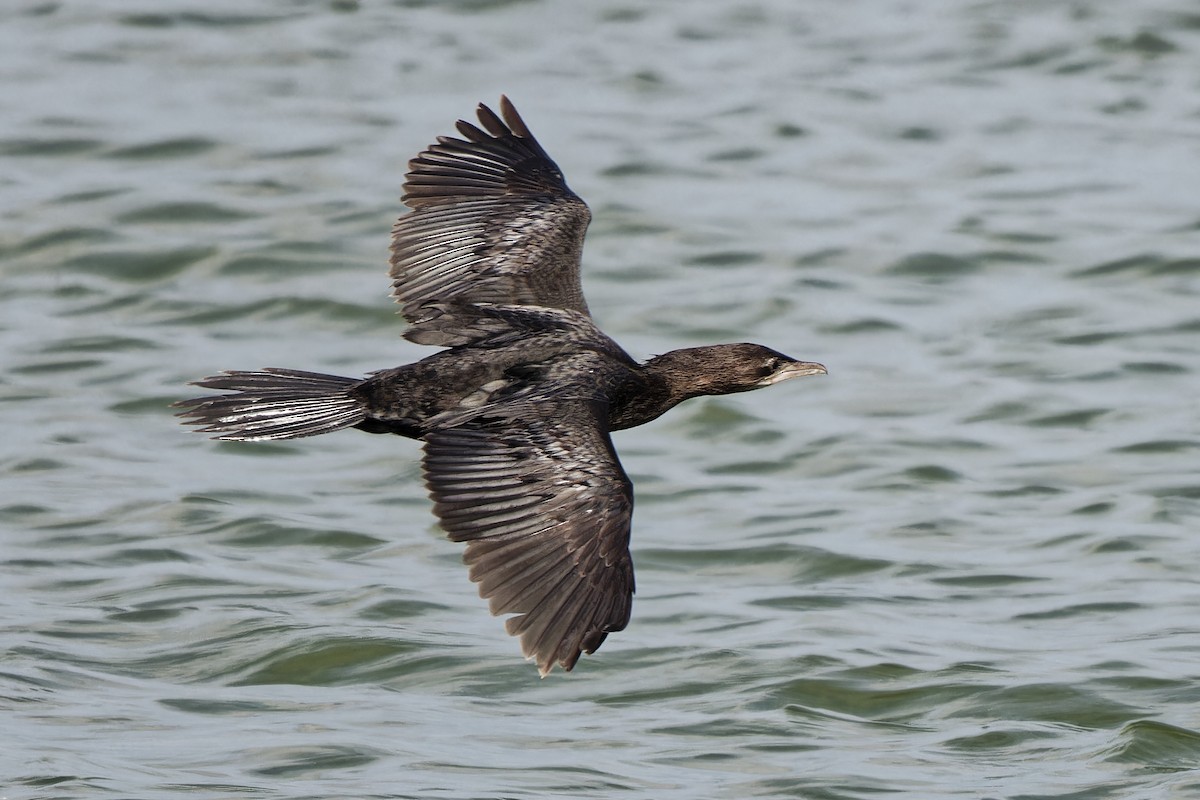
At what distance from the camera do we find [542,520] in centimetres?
669

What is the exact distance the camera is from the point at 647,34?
1742 cm

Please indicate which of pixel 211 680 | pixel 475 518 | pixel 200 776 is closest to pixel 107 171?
pixel 211 680

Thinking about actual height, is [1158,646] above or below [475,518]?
below

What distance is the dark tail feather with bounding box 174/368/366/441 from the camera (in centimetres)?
718

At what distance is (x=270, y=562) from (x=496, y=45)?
7.74m

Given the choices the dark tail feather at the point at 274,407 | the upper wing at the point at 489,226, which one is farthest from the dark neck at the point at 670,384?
the dark tail feather at the point at 274,407

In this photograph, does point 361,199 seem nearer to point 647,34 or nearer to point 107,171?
point 107,171

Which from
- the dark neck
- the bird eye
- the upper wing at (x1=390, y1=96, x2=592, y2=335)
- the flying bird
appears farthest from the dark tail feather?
the bird eye

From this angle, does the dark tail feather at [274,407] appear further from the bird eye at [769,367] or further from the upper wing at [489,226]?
the bird eye at [769,367]

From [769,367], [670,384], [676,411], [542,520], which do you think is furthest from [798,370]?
[676,411]

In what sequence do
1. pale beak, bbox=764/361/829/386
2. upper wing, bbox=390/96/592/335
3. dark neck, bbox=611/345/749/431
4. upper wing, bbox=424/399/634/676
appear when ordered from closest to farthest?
upper wing, bbox=424/399/634/676 < dark neck, bbox=611/345/749/431 < pale beak, bbox=764/361/829/386 < upper wing, bbox=390/96/592/335

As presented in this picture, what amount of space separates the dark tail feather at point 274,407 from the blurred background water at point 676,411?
126cm

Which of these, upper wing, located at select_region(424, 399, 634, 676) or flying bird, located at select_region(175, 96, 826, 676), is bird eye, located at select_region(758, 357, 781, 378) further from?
upper wing, located at select_region(424, 399, 634, 676)

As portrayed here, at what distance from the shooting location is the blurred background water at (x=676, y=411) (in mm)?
8359
